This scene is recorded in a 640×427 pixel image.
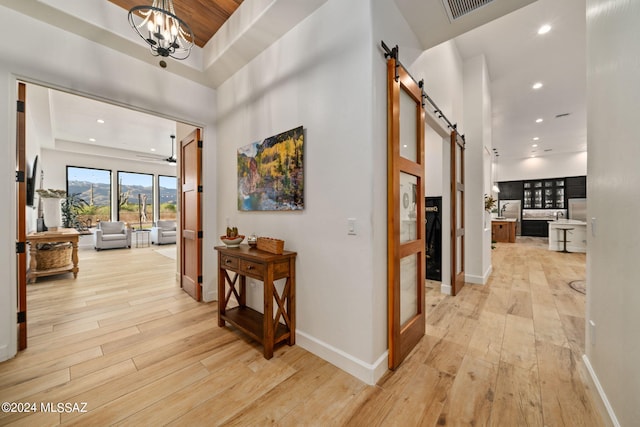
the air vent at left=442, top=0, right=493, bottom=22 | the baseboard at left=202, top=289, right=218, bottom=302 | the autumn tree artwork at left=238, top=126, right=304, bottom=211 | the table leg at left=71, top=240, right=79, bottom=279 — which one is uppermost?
the air vent at left=442, top=0, right=493, bottom=22

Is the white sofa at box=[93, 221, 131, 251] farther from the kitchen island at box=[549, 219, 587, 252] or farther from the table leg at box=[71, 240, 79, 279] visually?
the kitchen island at box=[549, 219, 587, 252]

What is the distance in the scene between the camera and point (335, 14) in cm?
197

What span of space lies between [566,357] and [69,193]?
12.1 meters

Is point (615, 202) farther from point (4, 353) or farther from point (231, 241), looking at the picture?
point (4, 353)

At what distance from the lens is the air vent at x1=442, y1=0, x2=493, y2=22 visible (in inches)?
77.2

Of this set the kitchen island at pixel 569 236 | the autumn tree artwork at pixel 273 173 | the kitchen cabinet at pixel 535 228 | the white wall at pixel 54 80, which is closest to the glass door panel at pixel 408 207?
the autumn tree artwork at pixel 273 173

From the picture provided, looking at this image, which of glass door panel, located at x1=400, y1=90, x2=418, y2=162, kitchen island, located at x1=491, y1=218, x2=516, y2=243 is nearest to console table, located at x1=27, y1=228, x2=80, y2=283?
glass door panel, located at x1=400, y1=90, x2=418, y2=162

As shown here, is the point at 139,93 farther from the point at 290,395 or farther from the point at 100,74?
the point at 290,395

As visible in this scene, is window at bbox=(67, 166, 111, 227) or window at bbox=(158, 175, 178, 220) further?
window at bbox=(158, 175, 178, 220)

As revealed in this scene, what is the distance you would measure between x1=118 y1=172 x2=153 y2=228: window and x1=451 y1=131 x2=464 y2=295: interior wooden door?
10.7 metres

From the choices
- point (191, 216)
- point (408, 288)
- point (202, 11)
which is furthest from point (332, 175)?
point (191, 216)

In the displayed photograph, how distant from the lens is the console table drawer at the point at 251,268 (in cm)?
210

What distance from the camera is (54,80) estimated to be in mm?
2254

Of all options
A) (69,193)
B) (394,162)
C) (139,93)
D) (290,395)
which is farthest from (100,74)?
(69,193)
